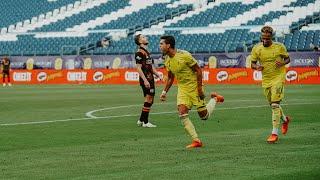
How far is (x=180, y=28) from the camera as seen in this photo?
194 feet

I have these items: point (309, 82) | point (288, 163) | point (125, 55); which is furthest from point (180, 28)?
point (288, 163)

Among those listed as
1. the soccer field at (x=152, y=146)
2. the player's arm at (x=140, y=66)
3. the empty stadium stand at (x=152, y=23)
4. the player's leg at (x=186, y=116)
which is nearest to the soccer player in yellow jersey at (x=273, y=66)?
the soccer field at (x=152, y=146)

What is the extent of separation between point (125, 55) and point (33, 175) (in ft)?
140

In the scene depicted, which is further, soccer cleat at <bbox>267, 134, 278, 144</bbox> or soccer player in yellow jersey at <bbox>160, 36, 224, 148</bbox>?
soccer cleat at <bbox>267, 134, 278, 144</bbox>

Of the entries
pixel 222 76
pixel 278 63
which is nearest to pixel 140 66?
pixel 278 63

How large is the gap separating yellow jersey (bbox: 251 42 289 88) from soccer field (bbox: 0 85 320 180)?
1083mm

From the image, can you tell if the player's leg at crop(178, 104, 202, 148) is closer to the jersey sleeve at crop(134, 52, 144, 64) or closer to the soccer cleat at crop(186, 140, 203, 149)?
the soccer cleat at crop(186, 140, 203, 149)

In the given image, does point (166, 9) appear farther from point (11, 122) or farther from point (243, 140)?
point (243, 140)

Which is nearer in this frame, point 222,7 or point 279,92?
point 279,92

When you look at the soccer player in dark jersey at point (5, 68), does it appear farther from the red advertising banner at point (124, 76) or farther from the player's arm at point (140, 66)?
the player's arm at point (140, 66)

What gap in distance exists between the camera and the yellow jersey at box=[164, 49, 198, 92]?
45.2ft

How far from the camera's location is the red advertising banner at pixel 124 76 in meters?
45.8

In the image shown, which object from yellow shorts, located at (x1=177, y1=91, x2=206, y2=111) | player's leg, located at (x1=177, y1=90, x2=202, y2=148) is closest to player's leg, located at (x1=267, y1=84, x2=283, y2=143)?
yellow shorts, located at (x1=177, y1=91, x2=206, y2=111)

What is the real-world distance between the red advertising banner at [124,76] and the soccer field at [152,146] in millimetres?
22081
